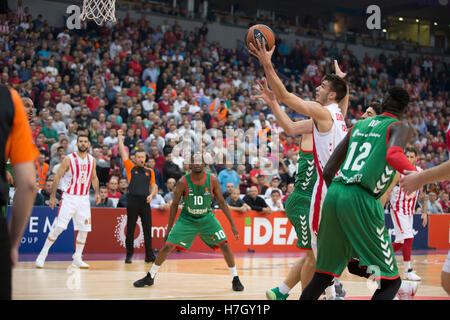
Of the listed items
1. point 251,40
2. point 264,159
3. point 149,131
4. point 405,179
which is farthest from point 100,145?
point 405,179

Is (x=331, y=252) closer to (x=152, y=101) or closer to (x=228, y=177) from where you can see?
(x=228, y=177)

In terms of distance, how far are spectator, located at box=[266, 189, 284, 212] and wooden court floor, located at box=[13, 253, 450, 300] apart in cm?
229

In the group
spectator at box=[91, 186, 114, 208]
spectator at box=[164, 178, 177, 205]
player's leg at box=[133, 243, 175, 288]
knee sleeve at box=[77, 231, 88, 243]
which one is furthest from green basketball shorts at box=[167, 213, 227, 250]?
spectator at box=[164, 178, 177, 205]

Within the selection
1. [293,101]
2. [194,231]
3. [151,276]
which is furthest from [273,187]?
[293,101]

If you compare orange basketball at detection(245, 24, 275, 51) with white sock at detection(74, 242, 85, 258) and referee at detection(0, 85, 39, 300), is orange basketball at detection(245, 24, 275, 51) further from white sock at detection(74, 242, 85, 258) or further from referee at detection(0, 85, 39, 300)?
white sock at detection(74, 242, 85, 258)

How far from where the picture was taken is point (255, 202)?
595 inches

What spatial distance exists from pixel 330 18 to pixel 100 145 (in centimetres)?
1946

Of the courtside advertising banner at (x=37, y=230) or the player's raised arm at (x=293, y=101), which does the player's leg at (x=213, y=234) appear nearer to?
the player's raised arm at (x=293, y=101)

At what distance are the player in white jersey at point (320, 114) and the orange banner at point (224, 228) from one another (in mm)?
7905

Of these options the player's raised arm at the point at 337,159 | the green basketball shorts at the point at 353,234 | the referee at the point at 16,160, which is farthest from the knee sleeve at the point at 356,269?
the referee at the point at 16,160

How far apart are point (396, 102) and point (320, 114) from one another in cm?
110

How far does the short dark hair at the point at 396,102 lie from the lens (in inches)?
190

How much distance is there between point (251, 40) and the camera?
23.3ft
